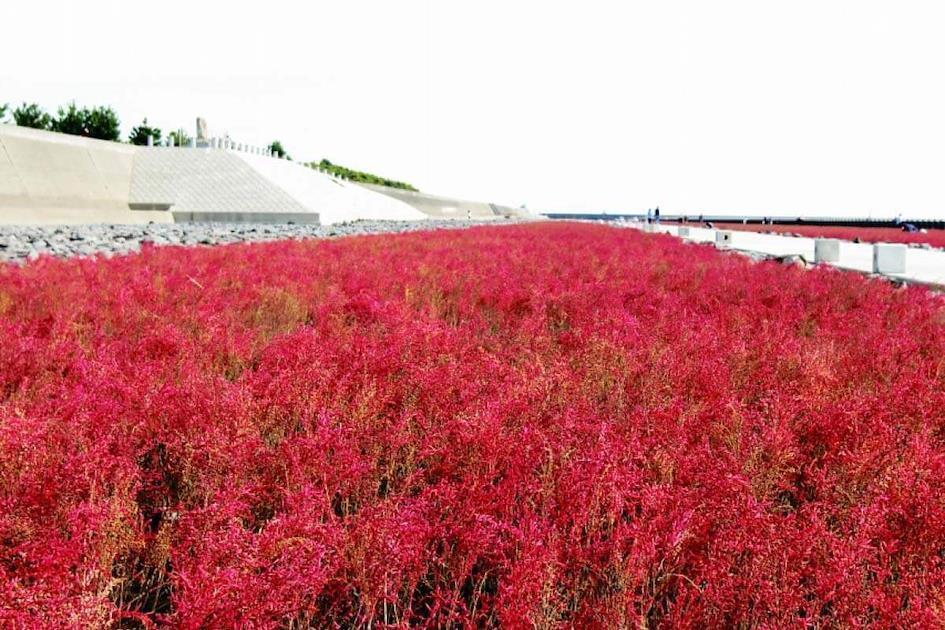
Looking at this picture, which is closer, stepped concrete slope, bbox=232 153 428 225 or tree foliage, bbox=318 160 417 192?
stepped concrete slope, bbox=232 153 428 225

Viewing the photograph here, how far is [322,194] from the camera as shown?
47.0 meters

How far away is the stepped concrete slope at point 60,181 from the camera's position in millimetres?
28078

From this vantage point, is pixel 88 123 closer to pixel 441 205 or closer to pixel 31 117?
pixel 31 117

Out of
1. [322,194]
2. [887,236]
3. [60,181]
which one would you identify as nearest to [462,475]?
[60,181]

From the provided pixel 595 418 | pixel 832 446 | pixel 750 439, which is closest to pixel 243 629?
pixel 595 418

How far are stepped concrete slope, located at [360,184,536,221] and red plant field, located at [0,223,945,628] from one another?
65.7m

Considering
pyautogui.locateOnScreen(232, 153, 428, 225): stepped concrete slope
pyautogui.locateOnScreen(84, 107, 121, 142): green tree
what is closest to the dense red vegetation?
pyautogui.locateOnScreen(232, 153, 428, 225): stepped concrete slope

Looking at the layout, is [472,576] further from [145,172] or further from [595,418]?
[145,172]

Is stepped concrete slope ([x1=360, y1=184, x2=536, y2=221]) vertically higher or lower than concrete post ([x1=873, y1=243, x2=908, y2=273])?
higher

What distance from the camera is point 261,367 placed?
4.00 meters

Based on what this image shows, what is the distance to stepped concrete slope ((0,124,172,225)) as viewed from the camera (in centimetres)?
2808

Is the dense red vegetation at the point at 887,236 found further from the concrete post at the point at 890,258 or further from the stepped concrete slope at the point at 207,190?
the stepped concrete slope at the point at 207,190

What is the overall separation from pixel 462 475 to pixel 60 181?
36.3m

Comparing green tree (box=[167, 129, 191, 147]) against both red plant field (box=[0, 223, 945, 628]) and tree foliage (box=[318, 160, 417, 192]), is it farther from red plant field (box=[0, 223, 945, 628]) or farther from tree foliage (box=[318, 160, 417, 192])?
red plant field (box=[0, 223, 945, 628])
